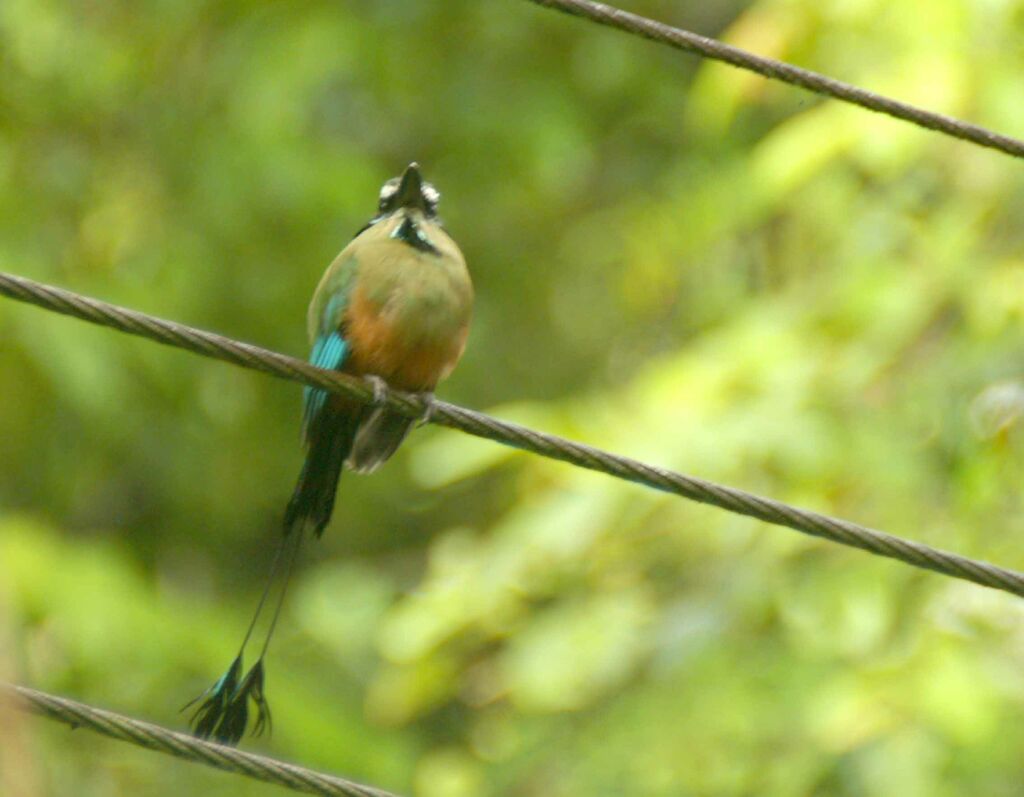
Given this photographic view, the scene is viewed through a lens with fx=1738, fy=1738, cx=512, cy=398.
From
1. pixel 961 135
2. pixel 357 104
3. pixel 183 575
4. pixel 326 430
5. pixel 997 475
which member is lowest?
pixel 326 430

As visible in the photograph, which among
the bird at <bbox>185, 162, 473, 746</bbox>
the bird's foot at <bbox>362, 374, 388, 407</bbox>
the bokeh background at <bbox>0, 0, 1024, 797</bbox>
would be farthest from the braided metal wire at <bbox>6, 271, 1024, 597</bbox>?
the bokeh background at <bbox>0, 0, 1024, 797</bbox>

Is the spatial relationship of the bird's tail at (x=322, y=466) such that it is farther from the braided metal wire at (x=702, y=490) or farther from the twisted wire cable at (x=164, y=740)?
the twisted wire cable at (x=164, y=740)

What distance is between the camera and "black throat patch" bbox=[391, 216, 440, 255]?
329 centimetres

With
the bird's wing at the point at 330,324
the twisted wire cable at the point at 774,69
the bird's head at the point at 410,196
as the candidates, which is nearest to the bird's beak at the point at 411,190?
the bird's head at the point at 410,196

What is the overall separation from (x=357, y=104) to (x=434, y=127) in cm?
52

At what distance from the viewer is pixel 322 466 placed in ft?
10.6

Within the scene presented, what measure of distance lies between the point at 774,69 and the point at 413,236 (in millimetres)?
1012

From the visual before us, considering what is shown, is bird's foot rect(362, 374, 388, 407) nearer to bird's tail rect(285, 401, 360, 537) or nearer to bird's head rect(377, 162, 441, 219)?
bird's tail rect(285, 401, 360, 537)

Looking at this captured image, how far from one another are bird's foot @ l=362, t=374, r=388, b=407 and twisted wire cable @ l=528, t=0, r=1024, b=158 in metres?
0.68

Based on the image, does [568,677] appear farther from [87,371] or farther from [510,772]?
[87,371]

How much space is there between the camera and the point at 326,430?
10.8ft

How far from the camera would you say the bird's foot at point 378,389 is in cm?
275

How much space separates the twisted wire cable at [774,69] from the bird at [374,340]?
81 centimetres

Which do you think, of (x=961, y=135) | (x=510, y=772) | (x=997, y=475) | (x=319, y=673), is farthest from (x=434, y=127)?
(x=961, y=135)
